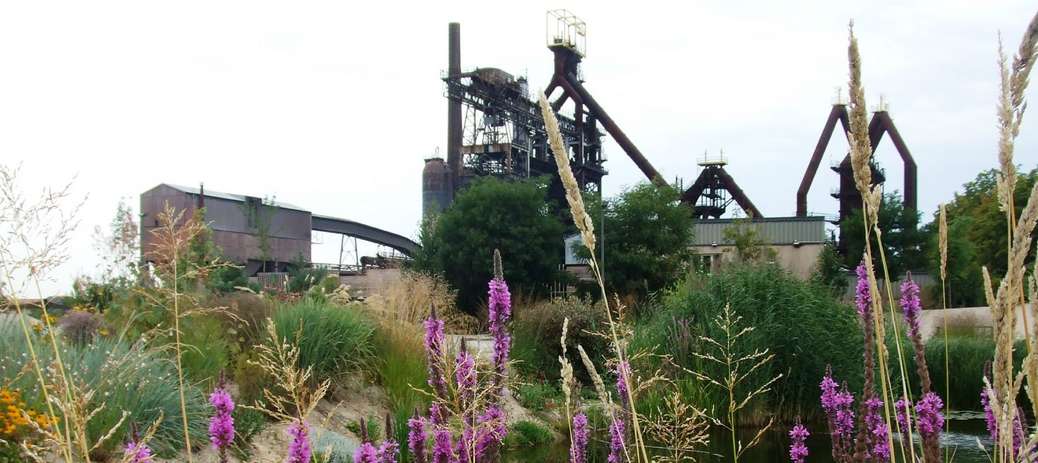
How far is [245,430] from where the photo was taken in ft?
26.7

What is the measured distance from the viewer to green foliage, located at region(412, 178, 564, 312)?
96.6 feet

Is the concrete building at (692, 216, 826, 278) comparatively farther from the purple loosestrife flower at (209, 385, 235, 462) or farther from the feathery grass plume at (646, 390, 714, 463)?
the purple loosestrife flower at (209, 385, 235, 462)

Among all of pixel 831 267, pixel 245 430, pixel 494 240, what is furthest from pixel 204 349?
pixel 831 267

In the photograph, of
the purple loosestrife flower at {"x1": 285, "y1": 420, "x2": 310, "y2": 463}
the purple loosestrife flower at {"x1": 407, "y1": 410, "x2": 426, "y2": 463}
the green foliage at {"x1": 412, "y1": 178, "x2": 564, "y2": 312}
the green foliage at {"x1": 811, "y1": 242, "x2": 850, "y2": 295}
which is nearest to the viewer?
the purple loosestrife flower at {"x1": 285, "y1": 420, "x2": 310, "y2": 463}

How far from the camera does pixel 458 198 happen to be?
102 ft

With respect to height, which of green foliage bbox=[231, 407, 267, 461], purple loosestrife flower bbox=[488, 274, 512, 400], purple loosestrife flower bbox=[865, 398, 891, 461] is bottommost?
green foliage bbox=[231, 407, 267, 461]

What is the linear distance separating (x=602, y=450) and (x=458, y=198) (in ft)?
72.5

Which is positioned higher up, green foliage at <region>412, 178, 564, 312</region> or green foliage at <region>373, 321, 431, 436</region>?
green foliage at <region>412, 178, 564, 312</region>

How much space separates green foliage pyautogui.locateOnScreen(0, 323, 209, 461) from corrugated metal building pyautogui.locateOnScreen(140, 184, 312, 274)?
25074mm

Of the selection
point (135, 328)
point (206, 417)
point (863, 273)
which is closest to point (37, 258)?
point (863, 273)

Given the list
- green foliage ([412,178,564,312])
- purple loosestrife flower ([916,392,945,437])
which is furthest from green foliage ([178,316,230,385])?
green foliage ([412,178,564,312])

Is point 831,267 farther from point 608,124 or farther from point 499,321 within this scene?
point 499,321

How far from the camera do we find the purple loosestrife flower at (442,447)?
296 centimetres

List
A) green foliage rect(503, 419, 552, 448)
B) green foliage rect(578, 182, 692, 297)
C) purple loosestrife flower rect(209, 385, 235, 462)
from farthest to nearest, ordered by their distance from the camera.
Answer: green foliage rect(578, 182, 692, 297) → green foliage rect(503, 419, 552, 448) → purple loosestrife flower rect(209, 385, 235, 462)
